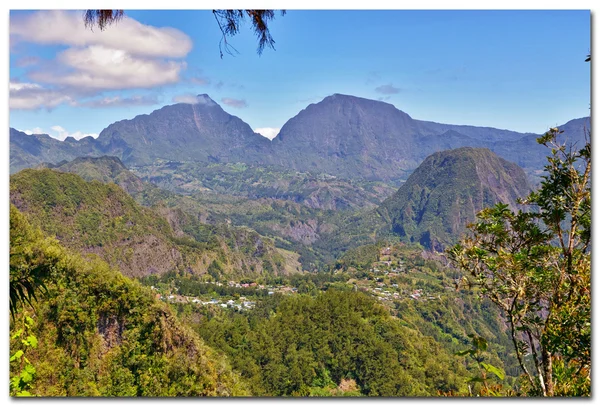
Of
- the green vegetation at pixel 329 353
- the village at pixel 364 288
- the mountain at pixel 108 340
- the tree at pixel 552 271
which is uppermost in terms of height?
the tree at pixel 552 271

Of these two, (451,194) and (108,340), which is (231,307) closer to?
(108,340)

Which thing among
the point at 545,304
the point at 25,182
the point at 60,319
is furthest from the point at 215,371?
the point at 25,182

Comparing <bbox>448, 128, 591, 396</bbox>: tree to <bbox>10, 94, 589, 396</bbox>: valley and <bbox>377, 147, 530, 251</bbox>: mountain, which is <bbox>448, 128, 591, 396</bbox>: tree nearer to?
<bbox>10, 94, 589, 396</bbox>: valley

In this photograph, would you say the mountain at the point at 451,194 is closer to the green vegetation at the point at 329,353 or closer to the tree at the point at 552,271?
the green vegetation at the point at 329,353

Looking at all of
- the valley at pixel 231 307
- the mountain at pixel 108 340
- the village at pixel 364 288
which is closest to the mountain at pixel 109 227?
the valley at pixel 231 307

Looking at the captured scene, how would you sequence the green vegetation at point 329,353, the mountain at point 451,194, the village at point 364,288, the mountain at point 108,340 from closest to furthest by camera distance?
the mountain at point 108,340
the green vegetation at point 329,353
the village at point 364,288
the mountain at point 451,194

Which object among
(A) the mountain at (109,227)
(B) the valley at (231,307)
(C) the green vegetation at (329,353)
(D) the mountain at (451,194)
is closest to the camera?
(B) the valley at (231,307)

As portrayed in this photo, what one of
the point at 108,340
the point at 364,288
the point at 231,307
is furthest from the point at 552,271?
the point at 364,288

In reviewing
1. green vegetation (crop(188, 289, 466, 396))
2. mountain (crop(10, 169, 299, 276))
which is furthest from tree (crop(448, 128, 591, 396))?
mountain (crop(10, 169, 299, 276))

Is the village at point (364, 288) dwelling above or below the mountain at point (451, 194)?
below
